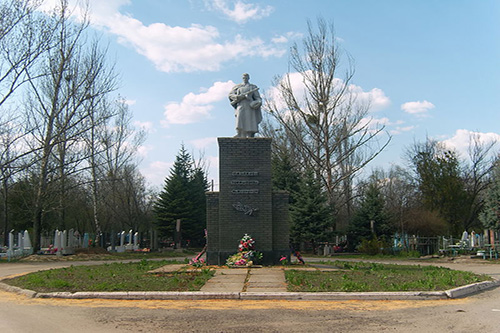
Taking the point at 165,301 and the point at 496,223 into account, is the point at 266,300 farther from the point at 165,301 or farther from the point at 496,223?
the point at 496,223

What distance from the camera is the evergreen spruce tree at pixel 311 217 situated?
28422 millimetres

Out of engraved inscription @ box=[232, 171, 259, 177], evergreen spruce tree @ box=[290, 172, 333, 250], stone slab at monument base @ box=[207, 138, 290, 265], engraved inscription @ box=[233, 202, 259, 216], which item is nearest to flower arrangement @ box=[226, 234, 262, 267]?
stone slab at monument base @ box=[207, 138, 290, 265]

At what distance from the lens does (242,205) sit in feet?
46.3

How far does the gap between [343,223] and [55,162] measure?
33.3 m

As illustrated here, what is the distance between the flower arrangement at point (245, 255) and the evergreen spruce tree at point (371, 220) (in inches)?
694

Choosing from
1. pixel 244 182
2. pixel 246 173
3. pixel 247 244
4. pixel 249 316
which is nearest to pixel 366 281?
pixel 249 316

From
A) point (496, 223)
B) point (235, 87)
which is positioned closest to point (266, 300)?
point (235, 87)

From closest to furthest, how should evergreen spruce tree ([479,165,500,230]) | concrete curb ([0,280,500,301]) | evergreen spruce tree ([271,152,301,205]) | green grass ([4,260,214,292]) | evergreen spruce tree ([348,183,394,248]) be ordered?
concrete curb ([0,280,500,301]) → green grass ([4,260,214,292]) → evergreen spruce tree ([479,165,500,230]) → evergreen spruce tree ([348,183,394,248]) → evergreen spruce tree ([271,152,301,205])

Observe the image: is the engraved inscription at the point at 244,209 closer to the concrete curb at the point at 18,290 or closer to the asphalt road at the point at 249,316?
the asphalt road at the point at 249,316

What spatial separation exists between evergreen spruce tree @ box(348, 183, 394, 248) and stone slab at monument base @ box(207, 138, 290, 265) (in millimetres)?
17213

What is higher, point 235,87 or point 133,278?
point 235,87

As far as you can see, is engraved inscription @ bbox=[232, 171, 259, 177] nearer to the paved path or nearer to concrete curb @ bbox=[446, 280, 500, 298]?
the paved path

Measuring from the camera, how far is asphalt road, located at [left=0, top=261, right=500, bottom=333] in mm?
6523

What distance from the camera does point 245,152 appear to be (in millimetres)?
14305
